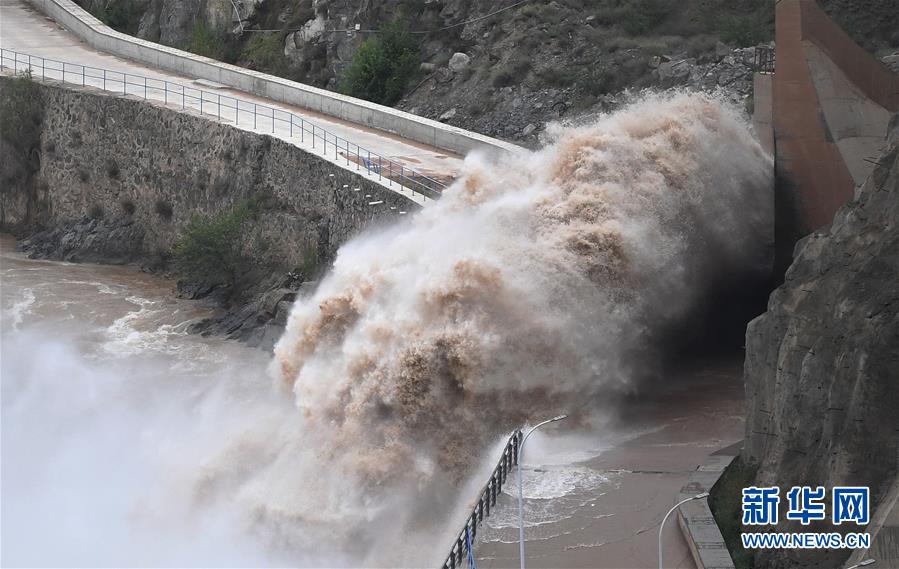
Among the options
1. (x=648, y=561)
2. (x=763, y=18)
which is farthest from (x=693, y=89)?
(x=648, y=561)

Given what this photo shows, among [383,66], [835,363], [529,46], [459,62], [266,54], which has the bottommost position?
[266,54]

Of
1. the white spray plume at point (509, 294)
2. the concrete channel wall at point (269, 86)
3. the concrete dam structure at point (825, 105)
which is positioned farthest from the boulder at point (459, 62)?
the concrete dam structure at point (825, 105)

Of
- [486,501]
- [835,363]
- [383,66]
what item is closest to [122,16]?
[383,66]

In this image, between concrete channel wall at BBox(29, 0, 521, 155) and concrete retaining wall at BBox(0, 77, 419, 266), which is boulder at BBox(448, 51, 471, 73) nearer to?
concrete channel wall at BBox(29, 0, 521, 155)

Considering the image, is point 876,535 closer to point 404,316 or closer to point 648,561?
point 648,561

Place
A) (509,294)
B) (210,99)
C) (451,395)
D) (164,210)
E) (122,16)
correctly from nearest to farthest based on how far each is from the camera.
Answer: (451,395), (509,294), (164,210), (210,99), (122,16)

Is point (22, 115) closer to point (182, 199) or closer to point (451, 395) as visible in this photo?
point (182, 199)

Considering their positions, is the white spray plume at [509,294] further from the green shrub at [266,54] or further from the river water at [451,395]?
the green shrub at [266,54]
